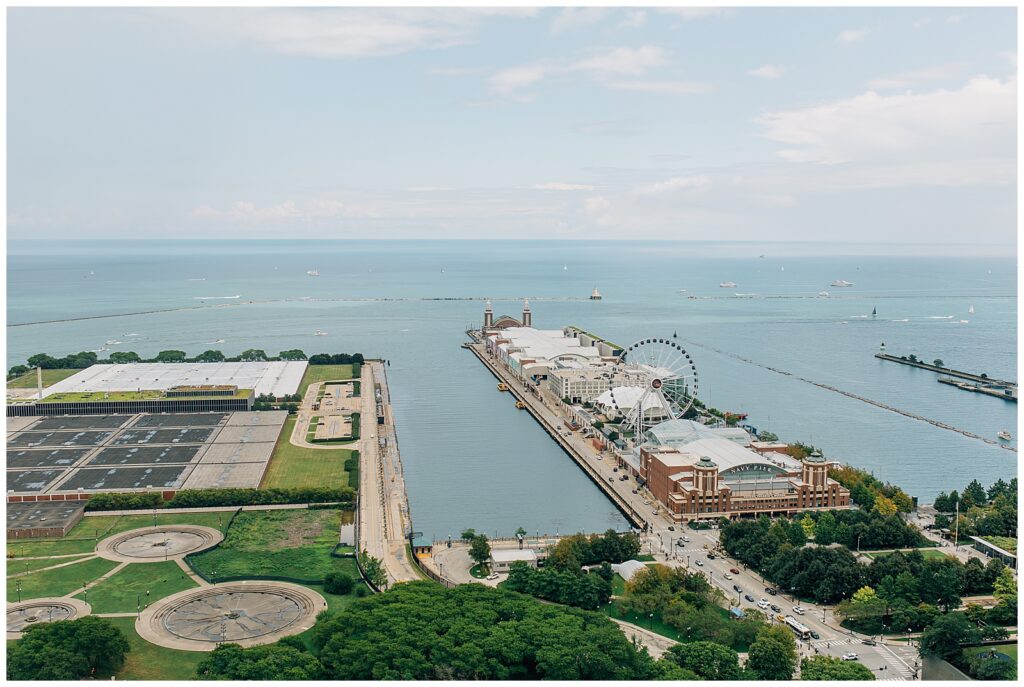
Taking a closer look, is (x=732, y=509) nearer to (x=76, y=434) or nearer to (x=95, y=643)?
(x=95, y=643)

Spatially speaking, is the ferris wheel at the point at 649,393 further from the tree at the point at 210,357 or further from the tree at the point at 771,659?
the tree at the point at 210,357

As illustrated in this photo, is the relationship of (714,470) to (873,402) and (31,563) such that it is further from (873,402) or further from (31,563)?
(873,402)

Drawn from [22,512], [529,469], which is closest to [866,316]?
[529,469]

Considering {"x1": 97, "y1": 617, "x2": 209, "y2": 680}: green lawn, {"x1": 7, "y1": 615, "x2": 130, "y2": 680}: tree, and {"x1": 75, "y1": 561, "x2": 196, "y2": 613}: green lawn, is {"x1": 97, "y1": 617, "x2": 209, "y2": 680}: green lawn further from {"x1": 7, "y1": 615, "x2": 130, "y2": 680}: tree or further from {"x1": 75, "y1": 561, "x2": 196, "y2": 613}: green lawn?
{"x1": 75, "y1": 561, "x2": 196, "y2": 613}: green lawn

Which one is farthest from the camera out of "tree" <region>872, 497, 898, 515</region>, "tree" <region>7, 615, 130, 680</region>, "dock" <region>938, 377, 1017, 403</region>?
"dock" <region>938, 377, 1017, 403</region>

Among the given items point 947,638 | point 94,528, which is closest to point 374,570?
point 94,528

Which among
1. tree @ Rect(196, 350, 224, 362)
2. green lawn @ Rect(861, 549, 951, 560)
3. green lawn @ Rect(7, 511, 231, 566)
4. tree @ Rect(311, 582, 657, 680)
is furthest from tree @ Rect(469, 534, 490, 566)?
tree @ Rect(196, 350, 224, 362)
